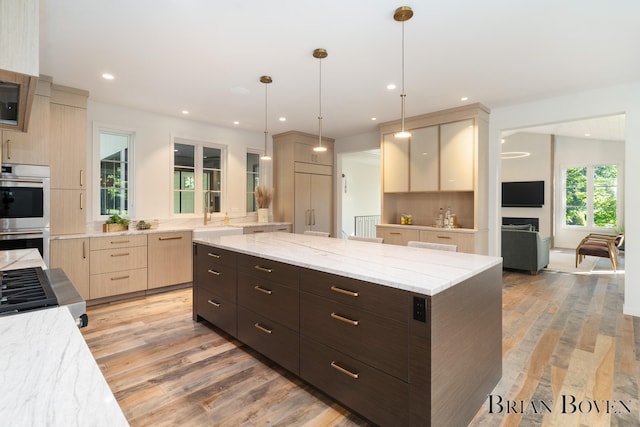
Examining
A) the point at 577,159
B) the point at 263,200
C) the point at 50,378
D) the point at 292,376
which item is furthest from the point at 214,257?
the point at 577,159

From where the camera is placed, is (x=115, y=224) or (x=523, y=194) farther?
(x=523, y=194)

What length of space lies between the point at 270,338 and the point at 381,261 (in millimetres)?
1015

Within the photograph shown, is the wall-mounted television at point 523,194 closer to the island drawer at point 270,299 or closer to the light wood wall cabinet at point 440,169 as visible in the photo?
the light wood wall cabinet at point 440,169

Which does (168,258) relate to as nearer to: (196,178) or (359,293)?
(196,178)

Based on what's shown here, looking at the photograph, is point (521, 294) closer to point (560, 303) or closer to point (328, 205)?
point (560, 303)

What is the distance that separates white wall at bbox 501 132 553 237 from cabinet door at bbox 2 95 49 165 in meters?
10.1

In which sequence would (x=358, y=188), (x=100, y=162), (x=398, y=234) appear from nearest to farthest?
(x=100, y=162) < (x=398, y=234) < (x=358, y=188)

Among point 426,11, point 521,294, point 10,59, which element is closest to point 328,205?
point 521,294

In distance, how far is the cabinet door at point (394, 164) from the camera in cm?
517

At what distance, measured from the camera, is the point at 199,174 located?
17.4ft

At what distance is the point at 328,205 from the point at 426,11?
4664mm

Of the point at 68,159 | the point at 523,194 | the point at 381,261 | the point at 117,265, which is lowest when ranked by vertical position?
the point at 117,265

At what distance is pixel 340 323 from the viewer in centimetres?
184

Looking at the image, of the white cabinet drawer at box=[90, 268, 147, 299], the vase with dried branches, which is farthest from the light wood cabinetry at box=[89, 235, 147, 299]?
the vase with dried branches
